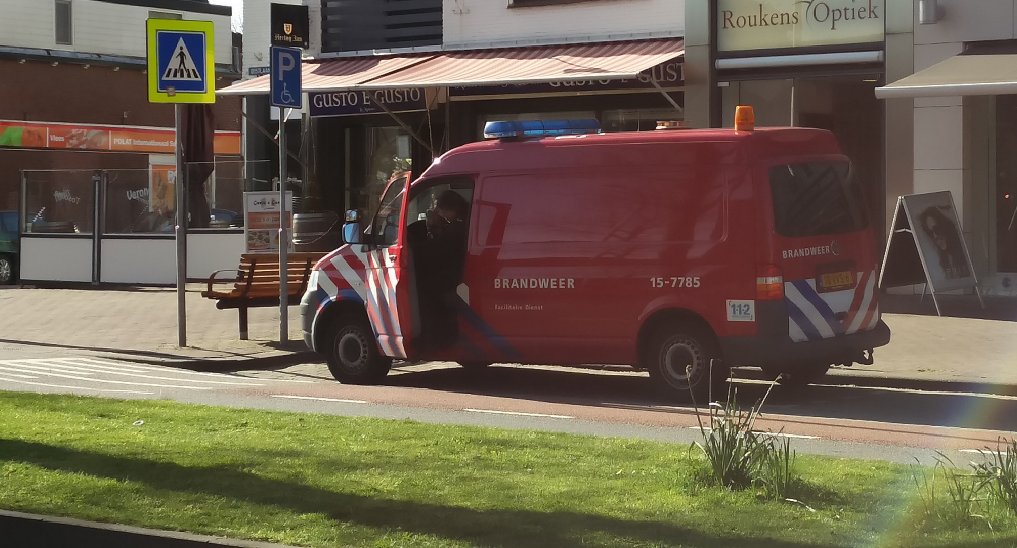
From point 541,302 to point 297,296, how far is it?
627cm

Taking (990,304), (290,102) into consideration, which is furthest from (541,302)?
(990,304)

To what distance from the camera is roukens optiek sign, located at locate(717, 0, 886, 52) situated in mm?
19891

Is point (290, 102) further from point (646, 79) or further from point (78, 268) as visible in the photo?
point (78, 268)

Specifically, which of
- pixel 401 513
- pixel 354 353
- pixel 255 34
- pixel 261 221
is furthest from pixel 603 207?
pixel 255 34

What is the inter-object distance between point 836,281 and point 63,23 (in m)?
37.1

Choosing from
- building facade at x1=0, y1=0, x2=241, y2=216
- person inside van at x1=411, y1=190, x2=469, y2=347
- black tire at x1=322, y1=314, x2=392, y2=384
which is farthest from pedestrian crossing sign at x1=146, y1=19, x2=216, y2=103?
building facade at x1=0, y1=0, x2=241, y2=216

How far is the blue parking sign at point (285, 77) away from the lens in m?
16.6

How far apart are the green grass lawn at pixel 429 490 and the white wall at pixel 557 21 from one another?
44.3ft

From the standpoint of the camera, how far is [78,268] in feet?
92.3

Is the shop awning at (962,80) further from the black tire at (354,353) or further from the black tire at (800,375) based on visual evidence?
the black tire at (354,353)

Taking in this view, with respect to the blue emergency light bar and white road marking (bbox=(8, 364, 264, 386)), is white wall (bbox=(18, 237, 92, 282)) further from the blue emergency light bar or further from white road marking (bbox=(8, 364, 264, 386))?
the blue emergency light bar

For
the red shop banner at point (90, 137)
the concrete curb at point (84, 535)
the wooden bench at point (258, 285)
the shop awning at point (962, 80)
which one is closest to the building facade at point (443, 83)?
the wooden bench at point (258, 285)

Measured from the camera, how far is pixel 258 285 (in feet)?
59.3

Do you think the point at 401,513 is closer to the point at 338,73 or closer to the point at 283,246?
the point at 283,246
